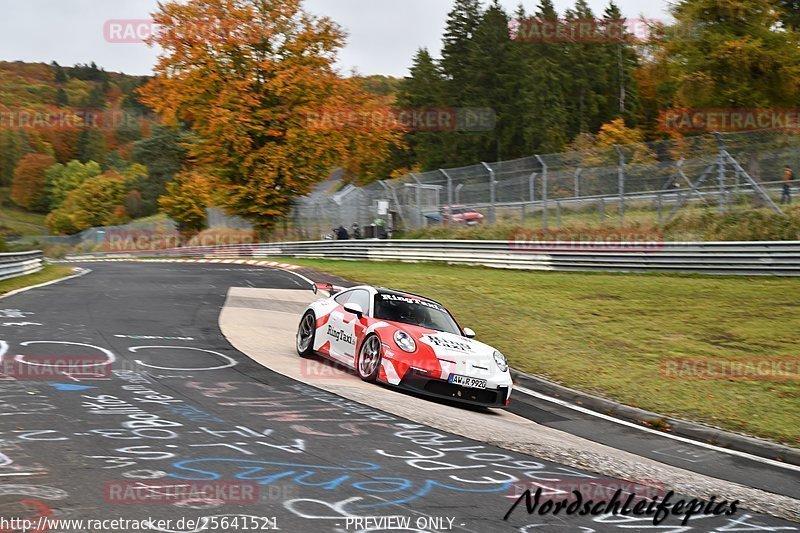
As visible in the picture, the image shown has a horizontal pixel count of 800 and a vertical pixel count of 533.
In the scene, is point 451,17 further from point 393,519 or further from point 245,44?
point 393,519

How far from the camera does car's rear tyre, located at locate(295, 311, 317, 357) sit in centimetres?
1328

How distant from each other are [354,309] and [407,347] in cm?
127

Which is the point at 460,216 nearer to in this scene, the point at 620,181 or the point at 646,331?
the point at 620,181

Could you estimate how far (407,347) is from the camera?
433 inches

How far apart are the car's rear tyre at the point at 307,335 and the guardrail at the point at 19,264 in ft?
44.3

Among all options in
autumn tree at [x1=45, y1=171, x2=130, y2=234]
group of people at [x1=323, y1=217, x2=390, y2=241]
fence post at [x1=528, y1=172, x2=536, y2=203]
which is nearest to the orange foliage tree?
group of people at [x1=323, y1=217, x2=390, y2=241]

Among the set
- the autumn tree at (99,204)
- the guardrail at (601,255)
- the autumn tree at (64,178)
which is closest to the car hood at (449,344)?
the guardrail at (601,255)

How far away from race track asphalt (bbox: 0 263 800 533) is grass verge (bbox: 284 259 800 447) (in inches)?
175

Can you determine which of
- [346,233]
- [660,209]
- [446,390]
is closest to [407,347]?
[446,390]

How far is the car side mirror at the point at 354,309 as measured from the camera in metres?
11.9

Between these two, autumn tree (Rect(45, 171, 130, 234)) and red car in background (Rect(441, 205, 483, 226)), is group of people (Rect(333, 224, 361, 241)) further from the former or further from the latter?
autumn tree (Rect(45, 171, 130, 234))

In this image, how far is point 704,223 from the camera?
23047 mm

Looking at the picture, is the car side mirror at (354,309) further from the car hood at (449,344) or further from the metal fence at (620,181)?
the metal fence at (620,181)

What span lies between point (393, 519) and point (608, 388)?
24.0 ft
